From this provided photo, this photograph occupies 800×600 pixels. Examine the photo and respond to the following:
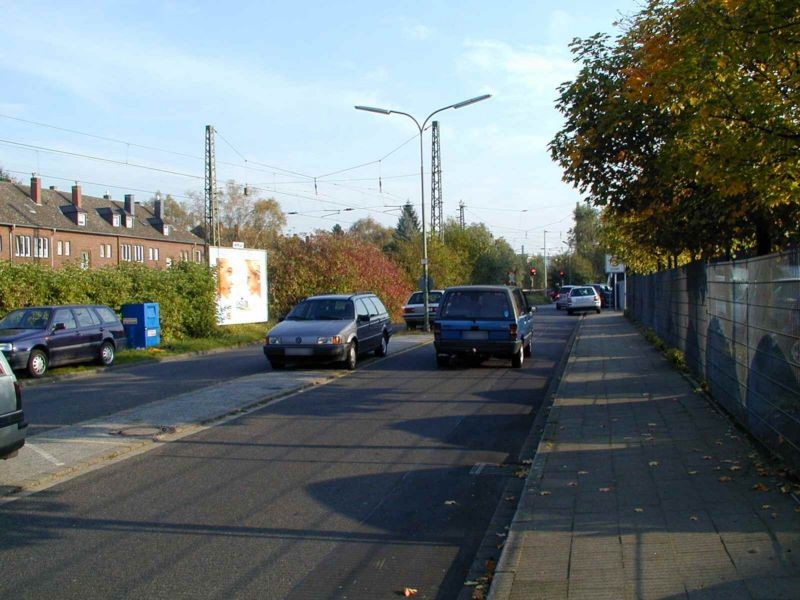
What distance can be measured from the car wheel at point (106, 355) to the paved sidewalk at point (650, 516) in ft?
42.1

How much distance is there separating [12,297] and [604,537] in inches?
760

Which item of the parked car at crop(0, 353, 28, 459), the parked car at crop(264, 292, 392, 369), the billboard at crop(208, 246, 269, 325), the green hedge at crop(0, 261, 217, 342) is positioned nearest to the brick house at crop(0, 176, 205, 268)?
the billboard at crop(208, 246, 269, 325)

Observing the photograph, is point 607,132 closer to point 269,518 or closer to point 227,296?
point 269,518

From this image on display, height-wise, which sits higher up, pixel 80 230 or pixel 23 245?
pixel 80 230

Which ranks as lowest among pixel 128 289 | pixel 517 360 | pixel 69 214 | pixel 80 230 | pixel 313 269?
pixel 517 360

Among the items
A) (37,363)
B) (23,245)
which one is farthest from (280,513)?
(23,245)

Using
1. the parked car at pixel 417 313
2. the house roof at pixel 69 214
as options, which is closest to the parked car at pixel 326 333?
the parked car at pixel 417 313

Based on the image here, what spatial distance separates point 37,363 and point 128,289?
8154 millimetres

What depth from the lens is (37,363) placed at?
16.9m

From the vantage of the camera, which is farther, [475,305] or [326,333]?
[475,305]

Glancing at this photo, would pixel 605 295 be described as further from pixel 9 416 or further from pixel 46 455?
pixel 9 416

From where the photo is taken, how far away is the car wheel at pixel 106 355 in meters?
19.2

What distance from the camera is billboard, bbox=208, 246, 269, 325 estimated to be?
3127 centimetres

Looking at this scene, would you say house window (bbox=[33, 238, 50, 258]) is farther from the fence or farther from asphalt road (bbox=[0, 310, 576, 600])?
the fence
